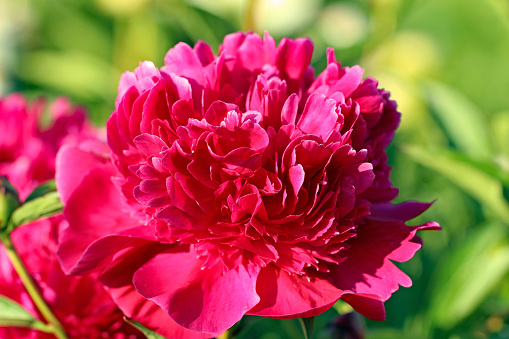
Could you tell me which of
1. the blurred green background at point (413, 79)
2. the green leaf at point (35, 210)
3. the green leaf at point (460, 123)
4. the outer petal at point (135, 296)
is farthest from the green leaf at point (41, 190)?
the green leaf at point (460, 123)

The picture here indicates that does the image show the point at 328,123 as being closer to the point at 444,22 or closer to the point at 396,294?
the point at 396,294

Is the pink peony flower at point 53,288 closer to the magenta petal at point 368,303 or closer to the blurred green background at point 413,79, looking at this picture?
the blurred green background at point 413,79

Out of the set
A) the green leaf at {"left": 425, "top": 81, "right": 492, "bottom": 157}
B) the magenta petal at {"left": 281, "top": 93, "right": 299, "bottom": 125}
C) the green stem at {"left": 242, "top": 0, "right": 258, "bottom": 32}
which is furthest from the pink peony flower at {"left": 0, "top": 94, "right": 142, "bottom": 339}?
the green leaf at {"left": 425, "top": 81, "right": 492, "bottom": 157}

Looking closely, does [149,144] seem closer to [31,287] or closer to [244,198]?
[244,198]

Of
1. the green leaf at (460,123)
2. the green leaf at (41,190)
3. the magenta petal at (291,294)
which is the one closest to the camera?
the magenta petal at (291,294)

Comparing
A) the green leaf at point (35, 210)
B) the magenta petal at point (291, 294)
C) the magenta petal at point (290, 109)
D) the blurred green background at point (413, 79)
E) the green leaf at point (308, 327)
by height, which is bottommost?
the blurred green background at point (413, 79)

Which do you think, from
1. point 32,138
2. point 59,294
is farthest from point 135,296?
point 32,138
